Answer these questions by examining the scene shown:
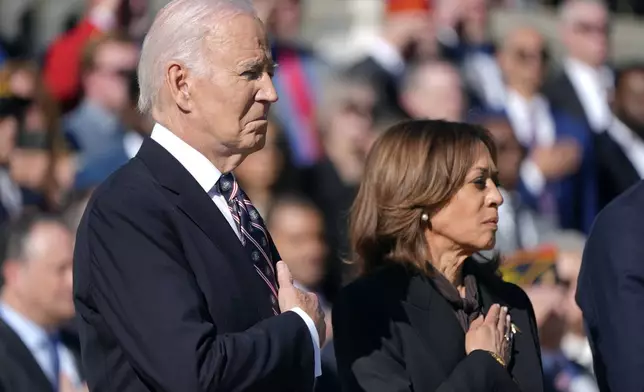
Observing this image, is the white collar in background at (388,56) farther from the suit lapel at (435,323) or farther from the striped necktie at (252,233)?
the striped necktie at (252,233)

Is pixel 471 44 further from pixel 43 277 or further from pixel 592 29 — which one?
pixel 43 277

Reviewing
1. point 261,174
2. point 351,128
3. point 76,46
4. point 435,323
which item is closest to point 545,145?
point 351,128

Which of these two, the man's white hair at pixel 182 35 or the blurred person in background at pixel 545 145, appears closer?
the man's white hair at pixel 182 35

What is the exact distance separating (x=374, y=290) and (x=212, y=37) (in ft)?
3.52

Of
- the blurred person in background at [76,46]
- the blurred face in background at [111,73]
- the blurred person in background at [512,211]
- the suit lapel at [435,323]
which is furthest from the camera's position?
the blurred person in background at [76,46]

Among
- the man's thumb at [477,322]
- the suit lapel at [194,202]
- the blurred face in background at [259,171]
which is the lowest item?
the blurred face in background at [259,171]

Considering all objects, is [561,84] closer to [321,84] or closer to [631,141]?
[631,141]

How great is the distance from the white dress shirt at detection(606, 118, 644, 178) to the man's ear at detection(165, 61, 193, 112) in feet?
19.2

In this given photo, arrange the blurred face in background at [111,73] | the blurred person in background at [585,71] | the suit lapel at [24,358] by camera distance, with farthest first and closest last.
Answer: the blurred person in background at [585,71], the blurred face in background at [111,73], the suit lapel at [24,358]

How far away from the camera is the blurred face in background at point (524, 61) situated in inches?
372

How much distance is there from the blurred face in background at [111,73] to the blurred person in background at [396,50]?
1610 millimetres

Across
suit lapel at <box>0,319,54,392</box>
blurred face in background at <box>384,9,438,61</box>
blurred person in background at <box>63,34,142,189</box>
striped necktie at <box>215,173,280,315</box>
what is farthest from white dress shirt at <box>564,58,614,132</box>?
striped necktie at <box>215,173,280,315</box>

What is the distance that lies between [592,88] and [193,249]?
22.6 ft

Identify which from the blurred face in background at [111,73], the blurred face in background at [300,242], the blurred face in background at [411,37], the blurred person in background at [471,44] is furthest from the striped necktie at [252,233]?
the blurred person in background at [471,44]
